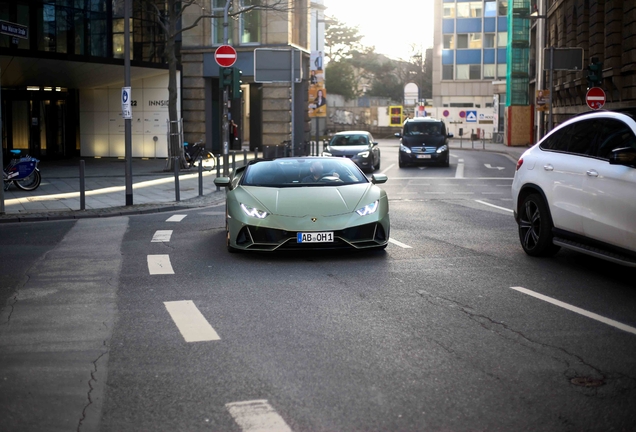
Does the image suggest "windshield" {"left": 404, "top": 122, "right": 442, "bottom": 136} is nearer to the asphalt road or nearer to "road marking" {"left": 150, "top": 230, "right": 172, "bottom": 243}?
"road marking" {"left": 150, "top": 230, "right": 172, "bottom": 243}

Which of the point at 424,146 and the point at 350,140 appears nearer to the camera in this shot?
the point at 350,140

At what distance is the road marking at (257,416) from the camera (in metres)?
4.77

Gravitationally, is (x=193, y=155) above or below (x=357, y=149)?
below

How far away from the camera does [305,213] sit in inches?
427

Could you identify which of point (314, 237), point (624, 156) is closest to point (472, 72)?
point (314, 237)

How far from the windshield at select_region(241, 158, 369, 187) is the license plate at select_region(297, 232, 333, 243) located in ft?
4.54

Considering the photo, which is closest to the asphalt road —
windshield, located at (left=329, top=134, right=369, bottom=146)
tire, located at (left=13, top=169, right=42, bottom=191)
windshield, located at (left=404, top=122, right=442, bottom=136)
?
Answer: tire, located at (left=13, top=169, right=42, bottom=191)

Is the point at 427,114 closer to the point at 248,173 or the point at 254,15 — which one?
the point at 254,15

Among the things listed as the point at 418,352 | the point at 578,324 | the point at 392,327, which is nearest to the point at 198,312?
the point at 392,327

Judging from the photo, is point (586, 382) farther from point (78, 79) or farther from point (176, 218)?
point (78, 79)

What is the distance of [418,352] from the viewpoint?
635cm

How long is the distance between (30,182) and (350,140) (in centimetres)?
1436

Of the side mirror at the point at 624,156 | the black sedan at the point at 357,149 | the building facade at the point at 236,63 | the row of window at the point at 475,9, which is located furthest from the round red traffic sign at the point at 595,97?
the row of window at the point at 475,9

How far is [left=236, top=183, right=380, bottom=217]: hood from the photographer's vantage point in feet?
35.9
